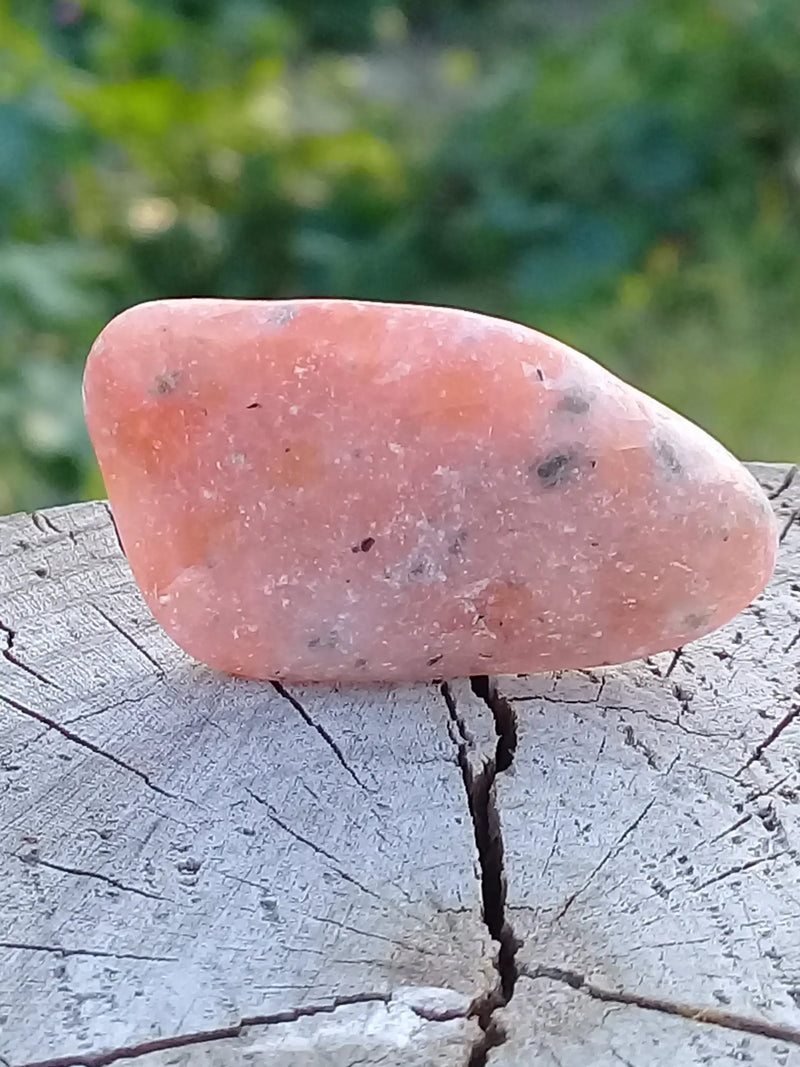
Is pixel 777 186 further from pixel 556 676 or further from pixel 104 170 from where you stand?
pixel 556 676

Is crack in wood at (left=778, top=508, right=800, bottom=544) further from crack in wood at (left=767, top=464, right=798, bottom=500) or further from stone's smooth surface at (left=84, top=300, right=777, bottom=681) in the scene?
stone's smooth surface at (left=84, top=300, right=777, bottom=681)

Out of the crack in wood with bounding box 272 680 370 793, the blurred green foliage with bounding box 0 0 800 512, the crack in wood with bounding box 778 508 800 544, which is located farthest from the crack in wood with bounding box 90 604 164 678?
the blurred green foliage with bounding box 0 0 800 512

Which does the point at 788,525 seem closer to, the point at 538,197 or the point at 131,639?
the point at 131,639

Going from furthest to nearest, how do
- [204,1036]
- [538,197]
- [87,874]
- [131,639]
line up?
[538,197] → [131,639] → [87,874] → [204,1036]

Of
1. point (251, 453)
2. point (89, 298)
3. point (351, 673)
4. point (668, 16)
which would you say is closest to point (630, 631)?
point (351, 673)

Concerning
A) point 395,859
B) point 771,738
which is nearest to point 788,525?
point 771,738

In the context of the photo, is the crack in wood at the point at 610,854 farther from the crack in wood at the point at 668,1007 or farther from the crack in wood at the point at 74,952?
the crack in wood at the point at 74,952
